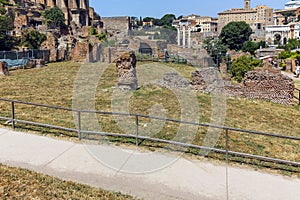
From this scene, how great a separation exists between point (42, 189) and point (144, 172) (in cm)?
163

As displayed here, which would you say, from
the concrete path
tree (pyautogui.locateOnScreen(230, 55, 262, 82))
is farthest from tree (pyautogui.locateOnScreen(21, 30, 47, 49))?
the concrete path

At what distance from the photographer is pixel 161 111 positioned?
10.0 metres

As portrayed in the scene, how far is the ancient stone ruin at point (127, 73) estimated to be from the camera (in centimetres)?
1306

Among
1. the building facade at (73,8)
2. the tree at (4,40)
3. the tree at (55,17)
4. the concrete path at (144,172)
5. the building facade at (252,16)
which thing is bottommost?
the concrete path at (144,172)

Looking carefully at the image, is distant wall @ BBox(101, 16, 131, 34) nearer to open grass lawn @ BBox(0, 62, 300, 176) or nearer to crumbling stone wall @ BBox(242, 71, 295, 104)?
open grass lawn @ BBox(0, 62, 300, 176)

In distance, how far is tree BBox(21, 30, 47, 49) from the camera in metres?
38.4

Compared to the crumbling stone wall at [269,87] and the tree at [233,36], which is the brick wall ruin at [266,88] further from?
the tree at [233,36]

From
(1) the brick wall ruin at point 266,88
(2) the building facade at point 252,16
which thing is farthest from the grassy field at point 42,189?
(2) the building facade at point 252,16

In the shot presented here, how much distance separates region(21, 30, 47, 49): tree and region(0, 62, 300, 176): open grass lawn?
77.7 ft

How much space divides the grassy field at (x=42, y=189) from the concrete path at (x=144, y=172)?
0.23m

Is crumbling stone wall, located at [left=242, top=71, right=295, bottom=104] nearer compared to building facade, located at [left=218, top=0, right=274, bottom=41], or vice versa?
crumbling stone wall, located at [left=242, top=71, right=295, bottom=104]

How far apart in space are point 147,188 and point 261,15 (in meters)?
144

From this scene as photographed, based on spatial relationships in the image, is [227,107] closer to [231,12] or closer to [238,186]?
[238,186]

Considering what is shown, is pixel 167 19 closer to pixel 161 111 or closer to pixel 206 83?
pixel 206 83
